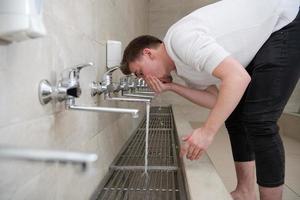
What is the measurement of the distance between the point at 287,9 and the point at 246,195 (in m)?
0.74

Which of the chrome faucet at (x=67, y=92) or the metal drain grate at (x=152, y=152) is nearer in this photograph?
the chrome faucet at (x=67, y=92)

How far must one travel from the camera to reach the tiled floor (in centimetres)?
→ 161

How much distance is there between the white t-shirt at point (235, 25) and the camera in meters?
0.96

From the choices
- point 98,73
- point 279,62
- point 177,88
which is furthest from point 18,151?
point 177,88

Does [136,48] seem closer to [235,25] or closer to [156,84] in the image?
[156,84]

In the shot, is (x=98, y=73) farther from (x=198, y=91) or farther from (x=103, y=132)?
(x=198, y=91)

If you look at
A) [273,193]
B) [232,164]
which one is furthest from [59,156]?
[232,164]

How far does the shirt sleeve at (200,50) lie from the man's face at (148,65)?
Result: 232 millimetres

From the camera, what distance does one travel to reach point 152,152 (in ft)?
4.50

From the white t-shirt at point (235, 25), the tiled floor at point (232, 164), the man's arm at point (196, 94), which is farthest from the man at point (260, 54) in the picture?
the tiled floor at point (232, 164)

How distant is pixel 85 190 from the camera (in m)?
0.86

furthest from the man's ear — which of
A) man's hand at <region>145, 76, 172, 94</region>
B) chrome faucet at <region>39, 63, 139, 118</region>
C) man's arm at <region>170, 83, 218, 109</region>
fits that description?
chrome faucet at <region>39, 63, 139, 118</region>

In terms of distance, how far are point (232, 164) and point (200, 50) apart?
1324 mm

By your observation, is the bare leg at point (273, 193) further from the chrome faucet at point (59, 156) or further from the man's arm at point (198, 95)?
the chrome faucet at point (59, 156)
